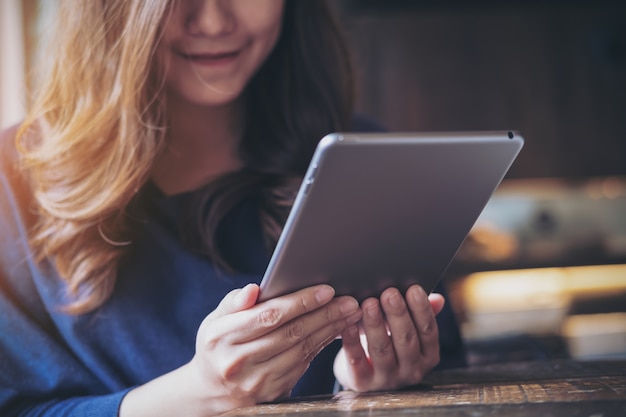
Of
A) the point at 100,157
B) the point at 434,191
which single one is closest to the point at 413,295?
the point at 434,191

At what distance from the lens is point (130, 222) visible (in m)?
1.11

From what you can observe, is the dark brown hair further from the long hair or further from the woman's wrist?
the woman's wrist

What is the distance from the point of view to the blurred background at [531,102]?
3.17 meters

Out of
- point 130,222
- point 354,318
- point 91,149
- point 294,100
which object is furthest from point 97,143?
point 354,318

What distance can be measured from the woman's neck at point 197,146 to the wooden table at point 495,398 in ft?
1.50

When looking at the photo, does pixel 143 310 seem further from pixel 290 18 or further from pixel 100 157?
pixel 290 18

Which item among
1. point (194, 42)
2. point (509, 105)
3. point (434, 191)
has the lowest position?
point (509, 105)

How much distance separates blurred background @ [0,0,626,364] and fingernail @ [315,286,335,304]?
2.42 metres

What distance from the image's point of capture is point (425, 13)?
320cm

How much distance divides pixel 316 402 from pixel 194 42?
1.70 feet

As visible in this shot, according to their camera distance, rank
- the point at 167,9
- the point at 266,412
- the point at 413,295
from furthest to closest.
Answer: the point at 167,9, the point at 413,295, the point at 266,412

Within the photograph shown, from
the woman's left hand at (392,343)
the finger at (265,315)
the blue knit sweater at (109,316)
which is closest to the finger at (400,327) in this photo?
the woman's left hand at (392,343)

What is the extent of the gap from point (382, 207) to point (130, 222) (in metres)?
0.48

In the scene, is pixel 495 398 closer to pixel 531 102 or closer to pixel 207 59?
pixel 207 59
